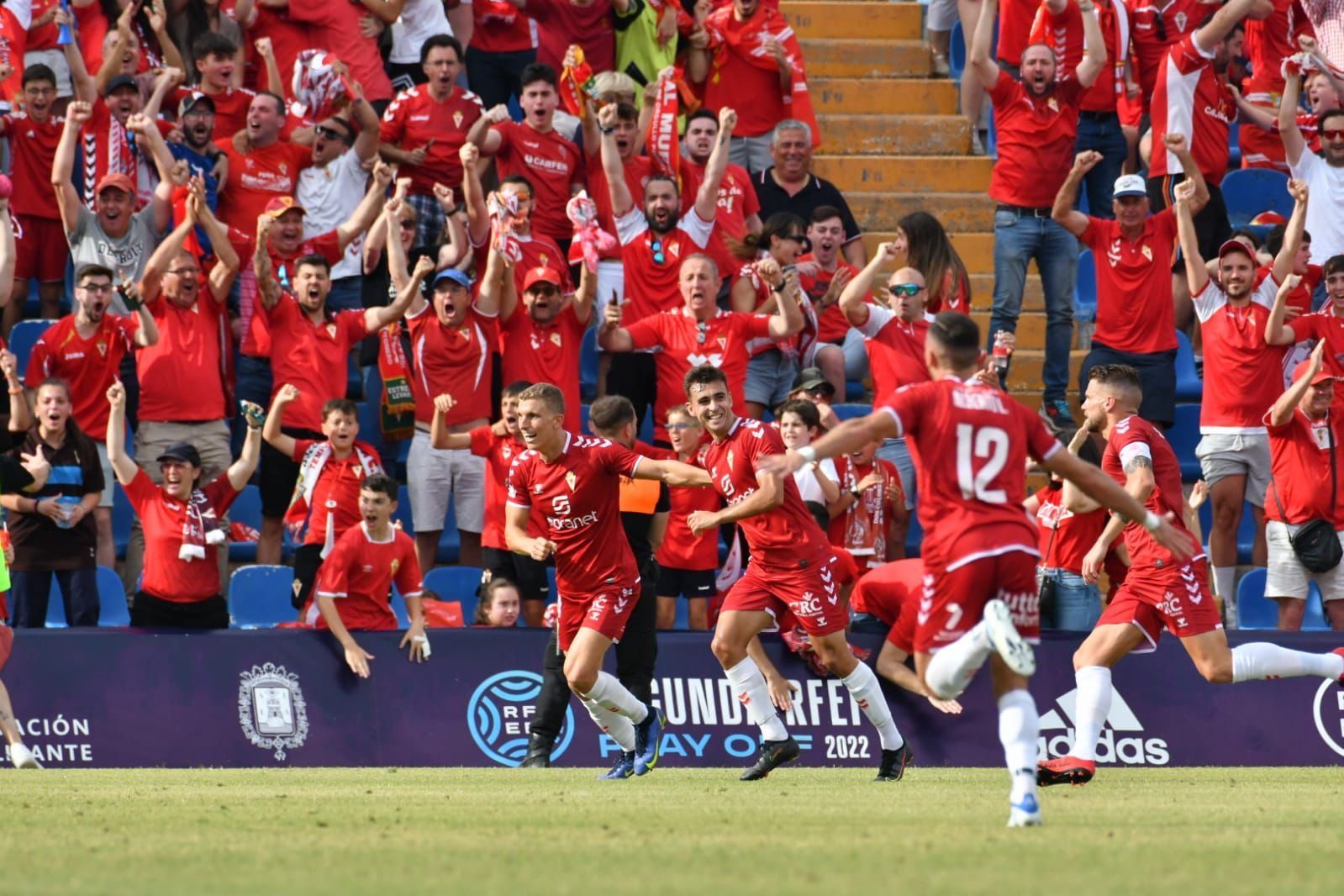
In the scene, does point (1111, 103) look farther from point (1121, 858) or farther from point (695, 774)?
point (1121, 858)

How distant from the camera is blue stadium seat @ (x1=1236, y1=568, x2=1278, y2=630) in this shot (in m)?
13.7

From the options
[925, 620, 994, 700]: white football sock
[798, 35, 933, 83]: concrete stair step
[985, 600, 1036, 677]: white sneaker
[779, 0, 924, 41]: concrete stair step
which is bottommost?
[925, 620, 994, 700]: white football sock

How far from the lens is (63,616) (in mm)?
13438

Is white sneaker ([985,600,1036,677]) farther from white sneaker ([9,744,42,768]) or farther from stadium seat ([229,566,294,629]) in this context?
stadium seat ([229,566,294,629])

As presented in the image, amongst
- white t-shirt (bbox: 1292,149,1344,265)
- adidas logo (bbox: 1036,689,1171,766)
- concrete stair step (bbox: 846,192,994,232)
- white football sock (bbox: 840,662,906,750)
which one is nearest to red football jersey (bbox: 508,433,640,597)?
white football sock (bbox: 840,662,906,750)

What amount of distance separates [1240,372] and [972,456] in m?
7.14

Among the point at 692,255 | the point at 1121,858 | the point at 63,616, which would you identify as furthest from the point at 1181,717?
the point at 63,616

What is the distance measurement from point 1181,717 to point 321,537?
605cm

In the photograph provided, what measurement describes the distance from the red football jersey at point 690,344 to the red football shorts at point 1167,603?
4.22 metres

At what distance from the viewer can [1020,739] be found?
6.84 meters

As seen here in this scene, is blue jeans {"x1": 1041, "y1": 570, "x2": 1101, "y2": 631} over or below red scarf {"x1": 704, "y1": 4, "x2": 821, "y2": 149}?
below

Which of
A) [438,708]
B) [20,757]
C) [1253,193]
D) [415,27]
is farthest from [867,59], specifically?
[20,757]

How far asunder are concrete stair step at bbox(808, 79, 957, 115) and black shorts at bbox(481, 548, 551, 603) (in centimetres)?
785

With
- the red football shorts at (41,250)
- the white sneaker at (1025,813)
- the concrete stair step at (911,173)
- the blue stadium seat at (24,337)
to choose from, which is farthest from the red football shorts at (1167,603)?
the red football shorts at (41,250)
